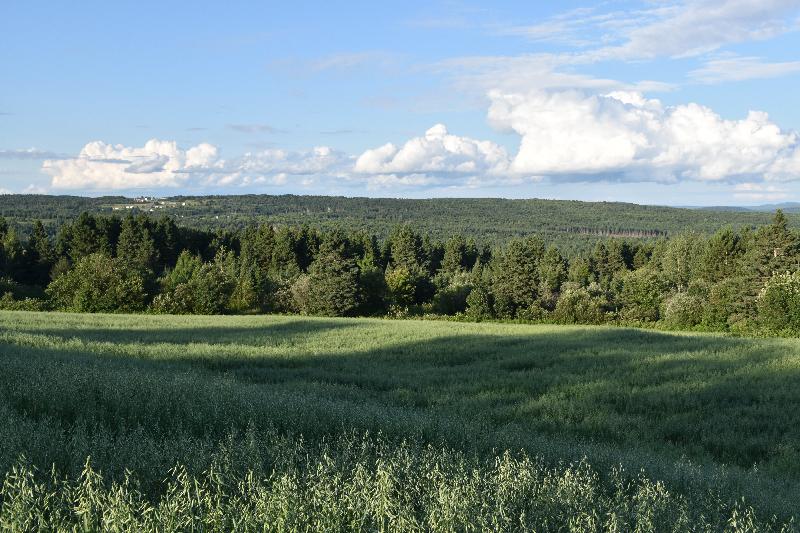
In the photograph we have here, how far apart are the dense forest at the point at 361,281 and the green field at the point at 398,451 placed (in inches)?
1527

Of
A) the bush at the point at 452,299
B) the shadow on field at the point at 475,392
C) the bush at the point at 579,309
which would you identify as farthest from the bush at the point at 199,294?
the bush at the point at 579,309

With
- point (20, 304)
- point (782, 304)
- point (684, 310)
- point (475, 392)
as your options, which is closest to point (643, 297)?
point (684, 310)

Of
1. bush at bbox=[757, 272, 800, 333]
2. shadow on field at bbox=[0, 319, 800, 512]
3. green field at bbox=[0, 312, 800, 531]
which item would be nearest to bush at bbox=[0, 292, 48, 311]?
shadow on field at bbox=[0, 319, 800, 512]

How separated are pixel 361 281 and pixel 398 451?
6701 cm

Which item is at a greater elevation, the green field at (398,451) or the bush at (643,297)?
the green field at (398,451)

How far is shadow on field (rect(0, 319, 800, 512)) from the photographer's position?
7336 mm

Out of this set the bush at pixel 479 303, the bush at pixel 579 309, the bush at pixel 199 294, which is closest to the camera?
the bush at pixel 199 294

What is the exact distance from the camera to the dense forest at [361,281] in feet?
193

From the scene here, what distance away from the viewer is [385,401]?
12789 mm

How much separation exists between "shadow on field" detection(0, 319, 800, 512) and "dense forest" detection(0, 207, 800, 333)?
31.3 meters

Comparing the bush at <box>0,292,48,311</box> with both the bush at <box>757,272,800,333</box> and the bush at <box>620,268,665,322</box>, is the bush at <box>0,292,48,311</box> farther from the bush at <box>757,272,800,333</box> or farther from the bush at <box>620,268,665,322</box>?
the bush at <box>757,272,800,333</box>

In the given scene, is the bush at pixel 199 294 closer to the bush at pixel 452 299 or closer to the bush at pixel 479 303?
the bush at pixel 452 299

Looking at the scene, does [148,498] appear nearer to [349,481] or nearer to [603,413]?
[349,481]

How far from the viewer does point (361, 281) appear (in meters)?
72.6
